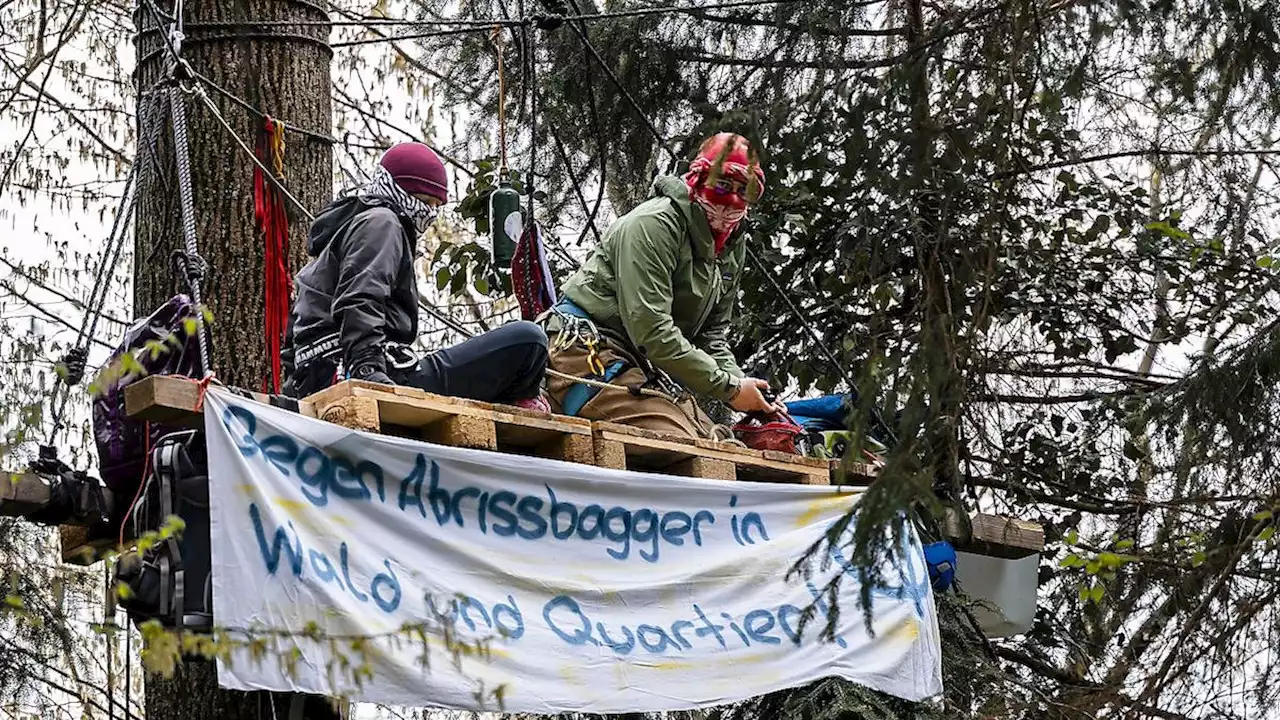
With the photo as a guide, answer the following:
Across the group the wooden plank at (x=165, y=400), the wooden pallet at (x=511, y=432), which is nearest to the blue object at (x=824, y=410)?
the wooden pallet at (x=511, y=432)

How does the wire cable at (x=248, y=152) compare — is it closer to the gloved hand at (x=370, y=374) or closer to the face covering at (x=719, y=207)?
the gloved hand at (x=370, y=374)

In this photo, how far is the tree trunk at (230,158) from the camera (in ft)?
19.5

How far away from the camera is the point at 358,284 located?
4.82m

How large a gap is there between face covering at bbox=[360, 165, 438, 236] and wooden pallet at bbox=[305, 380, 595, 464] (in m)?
0.61

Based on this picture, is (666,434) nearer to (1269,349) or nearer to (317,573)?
(317,573)

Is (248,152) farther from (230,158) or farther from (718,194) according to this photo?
(718,194)

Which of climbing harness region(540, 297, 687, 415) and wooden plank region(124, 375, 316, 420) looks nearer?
wooden plank region(124, 375, 316, 420)

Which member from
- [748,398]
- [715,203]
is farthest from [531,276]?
[748,398]

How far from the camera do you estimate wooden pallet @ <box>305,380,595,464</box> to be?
4.56 metres

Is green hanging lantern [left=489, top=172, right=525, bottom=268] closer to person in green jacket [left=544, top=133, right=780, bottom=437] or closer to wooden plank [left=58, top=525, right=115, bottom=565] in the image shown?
person in green jacket [left=544, top=133, right=780, bottom=437]

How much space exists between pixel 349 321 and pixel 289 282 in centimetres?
118

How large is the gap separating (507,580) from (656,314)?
111cm

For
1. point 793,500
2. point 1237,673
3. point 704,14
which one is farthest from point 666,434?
point 704,14

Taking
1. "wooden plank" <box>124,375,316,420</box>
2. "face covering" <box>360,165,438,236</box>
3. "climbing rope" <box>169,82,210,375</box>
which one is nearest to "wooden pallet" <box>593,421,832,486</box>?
"face covering" <box>360,165,438,236</box>
